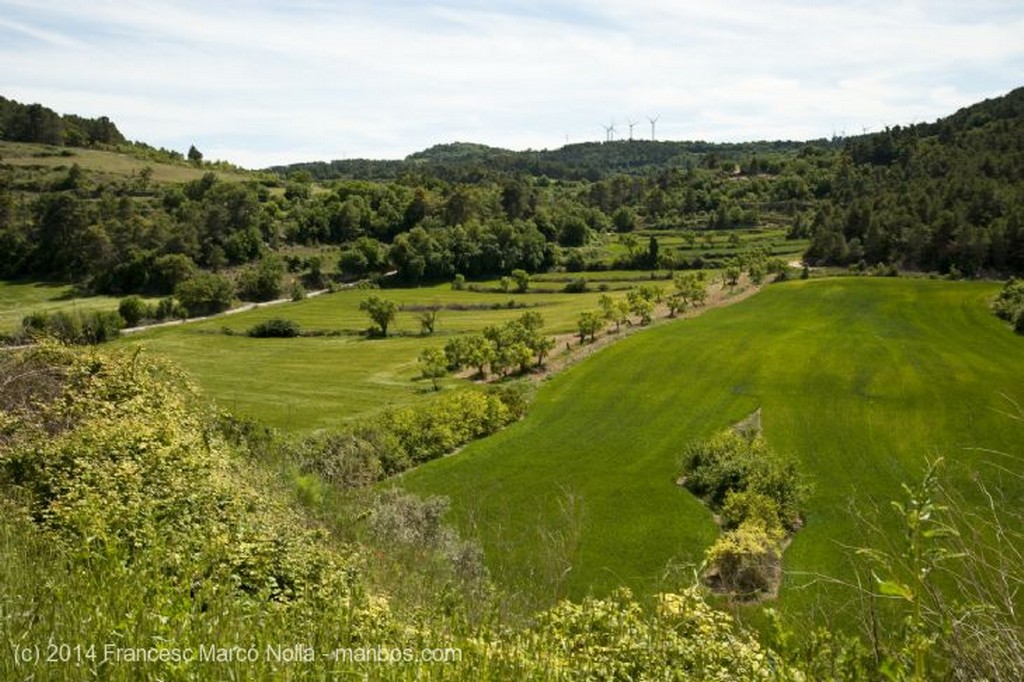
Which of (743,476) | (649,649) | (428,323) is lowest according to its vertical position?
(743,476)

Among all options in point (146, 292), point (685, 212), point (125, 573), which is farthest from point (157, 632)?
point (685, 212)

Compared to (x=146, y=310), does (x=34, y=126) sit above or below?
above

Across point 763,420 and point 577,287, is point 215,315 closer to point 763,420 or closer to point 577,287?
point 577,287

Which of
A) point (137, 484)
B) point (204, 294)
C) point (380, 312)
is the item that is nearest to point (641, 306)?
point (380, 312)

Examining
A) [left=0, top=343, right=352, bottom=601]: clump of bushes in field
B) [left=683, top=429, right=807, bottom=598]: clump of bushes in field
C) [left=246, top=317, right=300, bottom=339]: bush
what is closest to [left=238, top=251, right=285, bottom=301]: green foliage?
[left=246, top=317, right=300, bottom=339]: bush

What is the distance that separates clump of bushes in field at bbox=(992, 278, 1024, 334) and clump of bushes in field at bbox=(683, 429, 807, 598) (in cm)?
4463

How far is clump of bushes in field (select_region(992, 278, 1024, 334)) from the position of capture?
71.4 m

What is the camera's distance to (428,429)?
48750 mm

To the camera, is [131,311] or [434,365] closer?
[434,365]

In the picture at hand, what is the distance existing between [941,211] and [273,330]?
97127 mm

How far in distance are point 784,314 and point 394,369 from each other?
Result: 45.5 m

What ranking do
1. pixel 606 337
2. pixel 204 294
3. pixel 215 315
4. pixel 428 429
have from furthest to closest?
pixel 215 315, pixel 204 294, pixel 606 337, pixel 428 429

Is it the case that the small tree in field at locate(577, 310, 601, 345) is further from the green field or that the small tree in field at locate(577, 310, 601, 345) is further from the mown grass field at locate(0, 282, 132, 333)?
the green field

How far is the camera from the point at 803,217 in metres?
148
